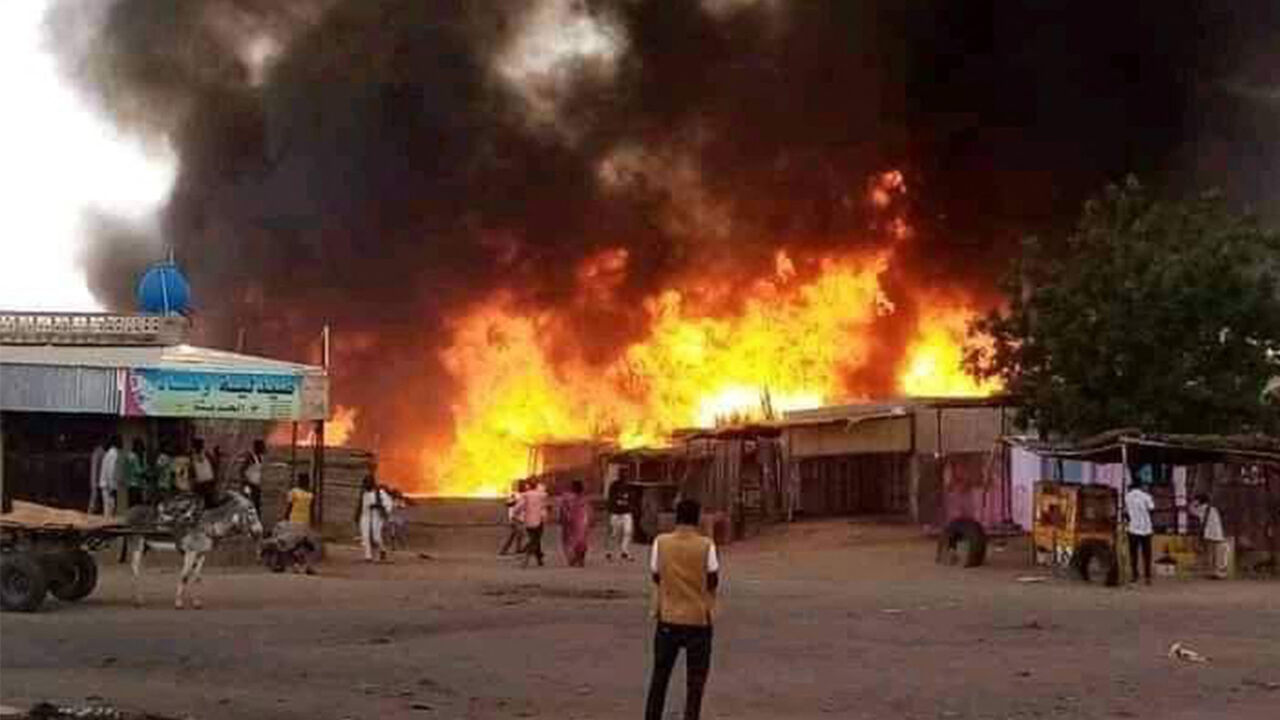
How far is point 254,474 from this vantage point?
1046 inches

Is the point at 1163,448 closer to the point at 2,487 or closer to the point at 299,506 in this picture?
the point at 299,506

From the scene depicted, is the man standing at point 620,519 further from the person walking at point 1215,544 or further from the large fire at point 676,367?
the large fire at point 676,367

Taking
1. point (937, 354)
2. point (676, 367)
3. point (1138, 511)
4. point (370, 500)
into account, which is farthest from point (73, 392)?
point (937, 354)

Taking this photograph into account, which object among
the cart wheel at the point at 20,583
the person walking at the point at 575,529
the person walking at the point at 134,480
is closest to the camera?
the cart wheel at the point at 20,583

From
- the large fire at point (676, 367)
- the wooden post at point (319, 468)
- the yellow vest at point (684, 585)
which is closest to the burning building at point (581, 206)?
the large fire at point (676, 367)

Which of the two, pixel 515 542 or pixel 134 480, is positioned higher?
pixel 134 480

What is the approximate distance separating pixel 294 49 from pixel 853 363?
63.9 ft

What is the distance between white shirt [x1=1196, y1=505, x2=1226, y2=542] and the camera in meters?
25.4

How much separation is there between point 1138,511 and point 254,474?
533 inches

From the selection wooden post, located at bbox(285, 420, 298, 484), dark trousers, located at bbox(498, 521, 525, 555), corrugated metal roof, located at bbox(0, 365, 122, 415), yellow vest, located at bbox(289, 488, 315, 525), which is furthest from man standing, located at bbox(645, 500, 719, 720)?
dark trousers, located at bbox(498, 521, 525, 555)

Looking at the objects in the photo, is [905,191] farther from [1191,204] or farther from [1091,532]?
[1091,532]

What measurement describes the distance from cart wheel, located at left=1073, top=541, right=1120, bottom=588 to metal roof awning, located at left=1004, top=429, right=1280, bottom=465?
1328mm

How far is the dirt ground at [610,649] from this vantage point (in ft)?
37.4

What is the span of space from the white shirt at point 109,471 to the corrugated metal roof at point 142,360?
142cm
